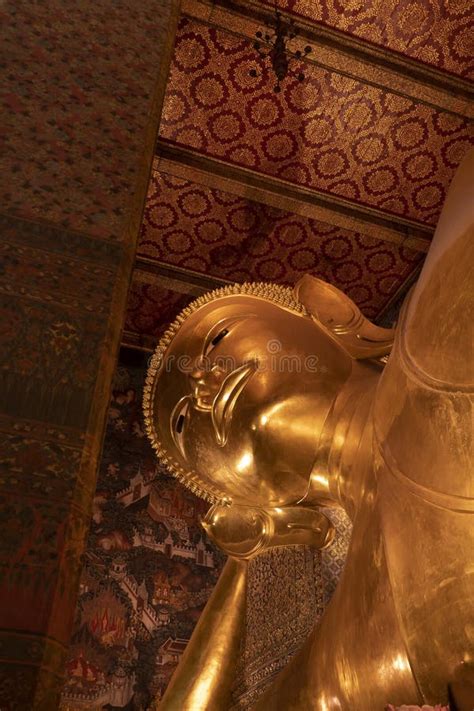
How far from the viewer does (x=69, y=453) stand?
4.41ft

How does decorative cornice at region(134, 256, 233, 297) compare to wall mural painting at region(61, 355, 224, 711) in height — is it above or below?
above

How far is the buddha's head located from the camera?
2576 millimetres

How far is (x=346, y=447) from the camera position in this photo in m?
2.47

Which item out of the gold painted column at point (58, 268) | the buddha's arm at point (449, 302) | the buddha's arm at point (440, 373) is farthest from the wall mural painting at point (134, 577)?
the gold painted column at point (58, 268)

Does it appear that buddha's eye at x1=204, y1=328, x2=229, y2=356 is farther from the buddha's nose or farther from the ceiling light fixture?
the ceiling light fixture

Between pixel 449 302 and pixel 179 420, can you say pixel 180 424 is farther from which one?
pixel 449 302

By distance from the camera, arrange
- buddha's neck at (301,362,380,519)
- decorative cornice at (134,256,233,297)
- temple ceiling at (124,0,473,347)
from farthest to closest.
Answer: decorative cornice at (134,256,233,297) < temple ceiling at (124,0,473,347) < buddha's neck at (301,362,380,519)

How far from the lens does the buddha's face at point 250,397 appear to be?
2572mm

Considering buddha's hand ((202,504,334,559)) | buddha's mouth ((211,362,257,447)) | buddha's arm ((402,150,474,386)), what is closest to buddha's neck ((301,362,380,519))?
buddha's hand ((202,504,334,559))

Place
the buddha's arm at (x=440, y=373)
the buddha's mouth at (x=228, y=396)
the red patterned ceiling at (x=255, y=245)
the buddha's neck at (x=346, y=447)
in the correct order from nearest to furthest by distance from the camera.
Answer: the buddha's arm at (x=440, y=373), the buddha's neck at (x=346, y=447), the buddha's mouth at (x=228, y=396), the red patterned ceiling at (x=255, y=245)

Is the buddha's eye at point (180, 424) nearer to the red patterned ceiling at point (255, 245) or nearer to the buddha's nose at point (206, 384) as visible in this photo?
the buddha's nose at point (206, 384)

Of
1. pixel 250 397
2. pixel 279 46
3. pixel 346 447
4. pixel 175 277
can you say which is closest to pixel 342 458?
pixel 346 447

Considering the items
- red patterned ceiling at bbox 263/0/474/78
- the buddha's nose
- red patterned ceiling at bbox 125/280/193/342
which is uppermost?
red patterned ceiling at bbox 263/0/474/78

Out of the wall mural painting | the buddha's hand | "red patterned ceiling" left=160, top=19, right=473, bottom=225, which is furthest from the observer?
the wall mural painting
